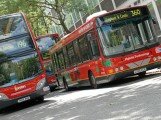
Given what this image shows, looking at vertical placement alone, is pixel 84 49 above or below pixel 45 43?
below

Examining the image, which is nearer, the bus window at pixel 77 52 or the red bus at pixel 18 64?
the red bus at pixel 18 64

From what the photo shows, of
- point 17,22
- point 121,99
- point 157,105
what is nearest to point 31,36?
point 17,22

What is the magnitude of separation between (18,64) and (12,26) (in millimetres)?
1553

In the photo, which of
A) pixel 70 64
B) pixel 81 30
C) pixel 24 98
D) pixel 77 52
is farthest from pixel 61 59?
pixel 24 98

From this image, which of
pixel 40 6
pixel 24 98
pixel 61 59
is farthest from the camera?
pixel 40 6

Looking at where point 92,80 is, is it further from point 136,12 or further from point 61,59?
point 61,59

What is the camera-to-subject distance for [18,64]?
60.2 ft

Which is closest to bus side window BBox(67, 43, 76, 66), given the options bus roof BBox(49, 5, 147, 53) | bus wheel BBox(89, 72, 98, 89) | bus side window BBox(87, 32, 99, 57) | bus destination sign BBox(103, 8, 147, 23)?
bus roof BBox(49, 5, 147, 53)

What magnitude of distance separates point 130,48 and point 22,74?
176 inches

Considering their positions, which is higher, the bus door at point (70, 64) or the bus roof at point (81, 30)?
the bus roof at point (81, 30)

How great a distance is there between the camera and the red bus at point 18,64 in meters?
18.2

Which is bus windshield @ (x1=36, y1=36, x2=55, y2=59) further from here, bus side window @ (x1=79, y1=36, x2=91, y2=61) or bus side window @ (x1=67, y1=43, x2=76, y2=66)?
bus side window @ (x1=79, y1=36, x2=91, y2=61)

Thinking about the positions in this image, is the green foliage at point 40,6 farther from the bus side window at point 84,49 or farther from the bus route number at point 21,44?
the bus route number at point 21,44

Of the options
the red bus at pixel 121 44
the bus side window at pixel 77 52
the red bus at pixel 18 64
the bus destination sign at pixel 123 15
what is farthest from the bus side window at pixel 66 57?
the bus destination sign at pixel 123 15
